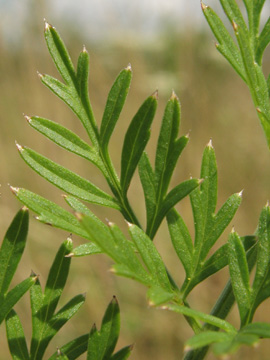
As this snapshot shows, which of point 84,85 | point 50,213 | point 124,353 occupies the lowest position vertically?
point 124,353

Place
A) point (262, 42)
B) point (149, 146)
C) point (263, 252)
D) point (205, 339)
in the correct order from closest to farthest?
point (205, 339) < point (263, 252) < point (262, 42) < point (149, 146)

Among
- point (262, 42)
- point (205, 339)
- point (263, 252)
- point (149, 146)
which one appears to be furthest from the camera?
point (149, 146)

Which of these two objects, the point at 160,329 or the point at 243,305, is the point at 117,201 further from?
the point at 160,329

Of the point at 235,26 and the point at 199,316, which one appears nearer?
the point at 199,316

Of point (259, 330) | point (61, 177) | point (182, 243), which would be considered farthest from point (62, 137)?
point (259, 330)

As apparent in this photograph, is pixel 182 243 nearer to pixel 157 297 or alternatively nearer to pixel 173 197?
pixel 173 197

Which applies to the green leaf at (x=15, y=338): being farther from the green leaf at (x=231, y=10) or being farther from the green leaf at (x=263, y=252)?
the green leaf at (x=231, y=10)

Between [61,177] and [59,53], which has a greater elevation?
[59,53]

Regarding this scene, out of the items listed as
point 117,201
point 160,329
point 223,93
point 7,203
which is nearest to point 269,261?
point 117,201
